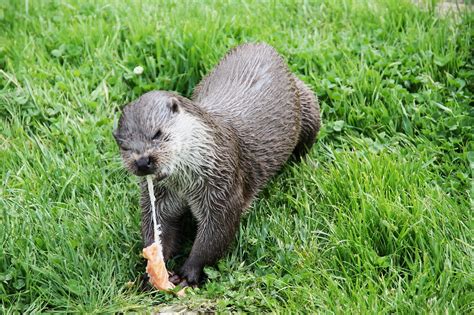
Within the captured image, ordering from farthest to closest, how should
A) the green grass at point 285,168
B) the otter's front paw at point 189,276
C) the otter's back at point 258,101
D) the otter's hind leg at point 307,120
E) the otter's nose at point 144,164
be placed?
1. the otter's hind leg at point 307,120
2. the otter's back at point 258,101
3. the otter's front paw at point 189,276
4. the green grass at point 285,168
5. the otter's nose at point 144,164

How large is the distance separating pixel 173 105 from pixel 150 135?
17cm

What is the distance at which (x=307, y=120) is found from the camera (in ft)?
12.1

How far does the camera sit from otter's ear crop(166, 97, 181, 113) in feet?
9.33

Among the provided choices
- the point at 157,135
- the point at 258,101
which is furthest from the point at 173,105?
the point at 258,101

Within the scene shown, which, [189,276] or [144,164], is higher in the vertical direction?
[144,164]

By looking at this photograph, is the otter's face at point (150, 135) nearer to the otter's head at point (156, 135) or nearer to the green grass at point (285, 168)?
the otter's head at point (156, 135)

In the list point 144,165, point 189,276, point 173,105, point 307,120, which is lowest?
point 189,276

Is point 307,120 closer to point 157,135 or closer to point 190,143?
point 190,143

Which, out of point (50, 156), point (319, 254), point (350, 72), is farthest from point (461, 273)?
point (50, 156)

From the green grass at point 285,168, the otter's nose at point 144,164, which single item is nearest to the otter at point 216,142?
the otter's nose at point 144,164

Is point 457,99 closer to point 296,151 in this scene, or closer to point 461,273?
point 296,151

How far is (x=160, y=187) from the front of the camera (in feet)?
10.1

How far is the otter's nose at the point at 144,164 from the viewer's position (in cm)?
270

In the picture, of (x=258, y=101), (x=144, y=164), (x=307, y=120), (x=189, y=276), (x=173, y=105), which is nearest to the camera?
(x=144, y=164)
